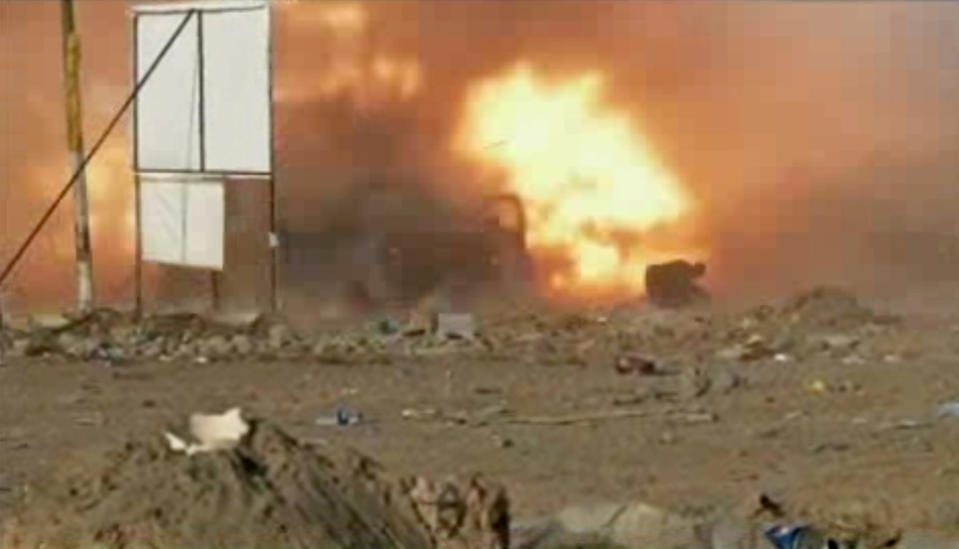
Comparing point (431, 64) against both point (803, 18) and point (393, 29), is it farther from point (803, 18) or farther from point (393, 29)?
point (803, 18)

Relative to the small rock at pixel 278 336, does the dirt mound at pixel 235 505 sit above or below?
above

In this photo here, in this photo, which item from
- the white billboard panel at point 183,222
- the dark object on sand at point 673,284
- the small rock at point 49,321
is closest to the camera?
the small rock at point 49,321

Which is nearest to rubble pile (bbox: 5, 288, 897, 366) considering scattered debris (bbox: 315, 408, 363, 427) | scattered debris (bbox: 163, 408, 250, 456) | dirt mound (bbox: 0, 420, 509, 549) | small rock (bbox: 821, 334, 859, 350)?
small rock (bbox: 821, 334, 859, 350)

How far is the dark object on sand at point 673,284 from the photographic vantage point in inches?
958

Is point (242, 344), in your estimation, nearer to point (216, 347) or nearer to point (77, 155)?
point (216, 347)

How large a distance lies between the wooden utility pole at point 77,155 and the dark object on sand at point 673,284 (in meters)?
4.70

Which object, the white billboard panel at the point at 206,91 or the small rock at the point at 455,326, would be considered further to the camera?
the white billboard panel at the point at 206,91

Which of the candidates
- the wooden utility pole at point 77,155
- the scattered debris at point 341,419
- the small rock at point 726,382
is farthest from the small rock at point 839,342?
the wooden utility pole at point 77,155

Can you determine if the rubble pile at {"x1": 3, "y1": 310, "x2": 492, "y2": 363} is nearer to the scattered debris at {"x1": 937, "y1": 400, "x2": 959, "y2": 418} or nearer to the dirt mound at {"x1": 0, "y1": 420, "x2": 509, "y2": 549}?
the scattered debris at {"x1": 937, "y1": 400, "x2": 959, "y2": 418}

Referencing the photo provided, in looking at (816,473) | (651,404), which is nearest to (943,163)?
(651,404)

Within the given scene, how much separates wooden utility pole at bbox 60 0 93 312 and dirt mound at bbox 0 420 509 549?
13.0m

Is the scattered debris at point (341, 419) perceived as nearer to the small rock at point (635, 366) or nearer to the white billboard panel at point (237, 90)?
the small rock at point (635, 366)

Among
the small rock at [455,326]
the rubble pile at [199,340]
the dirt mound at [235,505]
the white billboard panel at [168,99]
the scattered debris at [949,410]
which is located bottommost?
the rubble pile at [199,340]

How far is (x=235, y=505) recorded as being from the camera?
8641 mm
